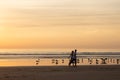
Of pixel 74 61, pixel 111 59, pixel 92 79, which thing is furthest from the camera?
pixel 111 59

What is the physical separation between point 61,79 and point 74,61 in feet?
52.9

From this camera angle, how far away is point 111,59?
6450 cm

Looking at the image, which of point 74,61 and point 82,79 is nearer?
point 82,79

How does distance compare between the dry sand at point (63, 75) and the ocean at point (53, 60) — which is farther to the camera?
the ocean at point (53, 60)

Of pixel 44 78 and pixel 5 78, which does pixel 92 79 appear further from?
pixel 5 78

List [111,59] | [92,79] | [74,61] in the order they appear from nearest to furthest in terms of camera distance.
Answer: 1. [92,79]
2. [74,61]
3. [111,59]

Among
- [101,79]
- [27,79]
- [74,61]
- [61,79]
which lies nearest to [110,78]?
[101,79]

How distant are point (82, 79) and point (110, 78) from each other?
5.14 feet

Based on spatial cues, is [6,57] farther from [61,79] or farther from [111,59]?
[61,79]

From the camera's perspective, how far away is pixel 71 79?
93.9ft

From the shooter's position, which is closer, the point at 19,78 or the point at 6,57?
the point at 19,78

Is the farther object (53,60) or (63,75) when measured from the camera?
(53,60)

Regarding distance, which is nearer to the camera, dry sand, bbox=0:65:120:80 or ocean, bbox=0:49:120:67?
dry sand, bbox=0:65:120:80

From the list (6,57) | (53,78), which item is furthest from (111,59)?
(53,78)
